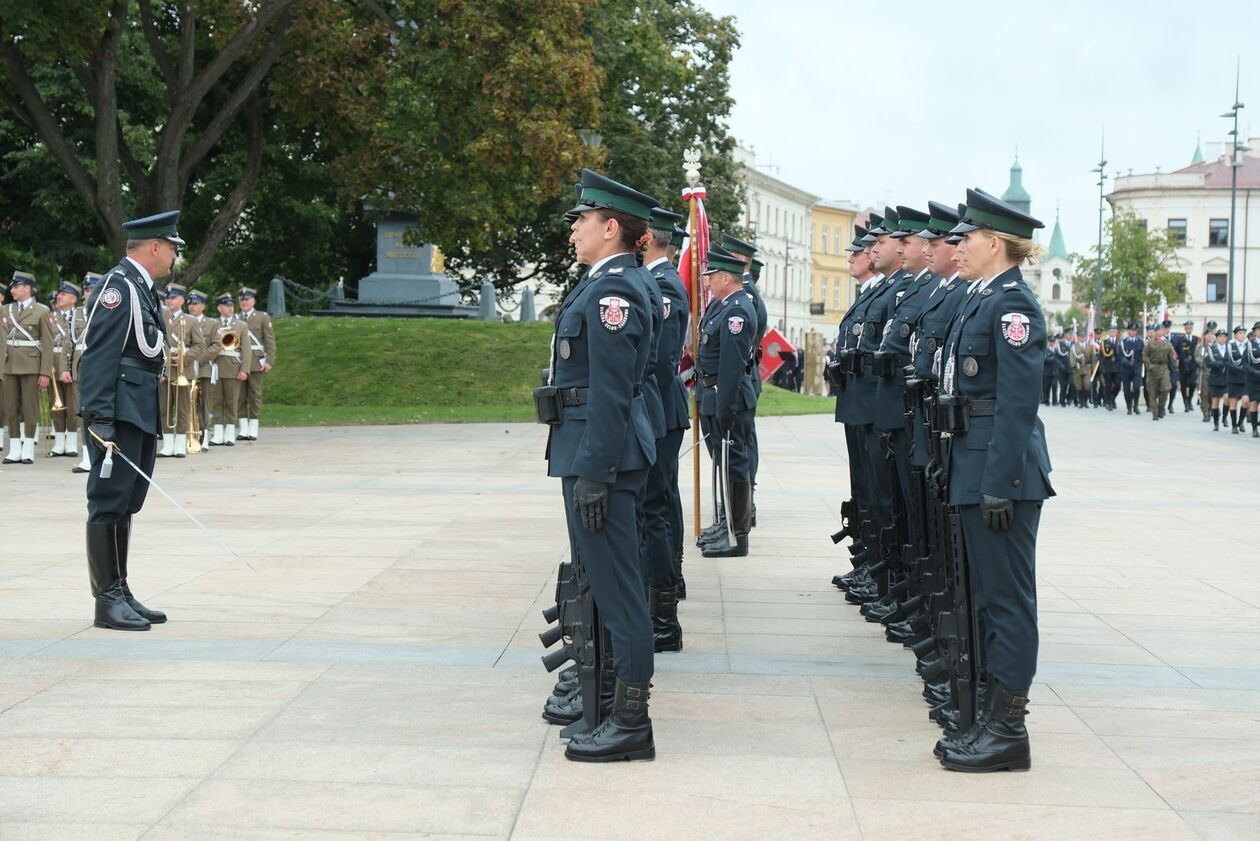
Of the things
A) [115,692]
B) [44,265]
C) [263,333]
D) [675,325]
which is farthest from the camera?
[44,265]

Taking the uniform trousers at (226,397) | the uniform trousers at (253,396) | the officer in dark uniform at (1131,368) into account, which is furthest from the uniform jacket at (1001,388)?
the officer in dark uniform at (1131,368)

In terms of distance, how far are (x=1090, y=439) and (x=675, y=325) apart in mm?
20893

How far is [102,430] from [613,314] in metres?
3.70

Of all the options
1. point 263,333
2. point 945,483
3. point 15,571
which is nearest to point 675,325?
point 945,483

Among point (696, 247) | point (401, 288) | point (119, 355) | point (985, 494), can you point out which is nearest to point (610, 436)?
point (985, 494)

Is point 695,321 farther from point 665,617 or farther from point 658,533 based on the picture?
point 665,617

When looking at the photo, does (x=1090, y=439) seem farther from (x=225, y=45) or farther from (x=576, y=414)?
(x=576, y=414)

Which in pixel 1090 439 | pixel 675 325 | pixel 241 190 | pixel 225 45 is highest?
pixel 225 45

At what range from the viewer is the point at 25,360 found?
1844 centimetres

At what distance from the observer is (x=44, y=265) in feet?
120

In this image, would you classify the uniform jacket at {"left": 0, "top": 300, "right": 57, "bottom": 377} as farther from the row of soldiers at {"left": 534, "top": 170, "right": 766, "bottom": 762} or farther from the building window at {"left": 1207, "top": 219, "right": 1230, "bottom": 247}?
the building window at {"left": 1207, "top": 219, "right": 1230, "bottom": 247}

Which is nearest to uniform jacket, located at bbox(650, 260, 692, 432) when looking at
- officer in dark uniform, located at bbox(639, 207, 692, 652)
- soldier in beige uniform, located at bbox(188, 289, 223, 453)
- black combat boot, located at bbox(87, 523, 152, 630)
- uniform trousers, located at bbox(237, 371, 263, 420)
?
officer in dark uniform, located at bbox(639, 207, 692, 652)

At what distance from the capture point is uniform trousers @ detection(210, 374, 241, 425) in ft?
71.1

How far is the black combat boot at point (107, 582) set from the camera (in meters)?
8.19
